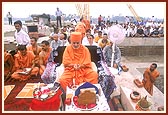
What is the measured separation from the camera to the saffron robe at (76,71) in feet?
12.5

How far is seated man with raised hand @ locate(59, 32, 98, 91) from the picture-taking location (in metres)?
3.80

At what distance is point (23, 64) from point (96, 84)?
3.20 ft

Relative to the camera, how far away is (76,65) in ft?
12.6

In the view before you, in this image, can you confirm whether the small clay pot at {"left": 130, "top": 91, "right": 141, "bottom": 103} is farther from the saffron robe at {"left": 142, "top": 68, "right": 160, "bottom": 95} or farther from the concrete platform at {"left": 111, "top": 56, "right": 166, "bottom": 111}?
the saffron robe at {"left": 142, "top": 68, "right": 160, "bottom": 95}

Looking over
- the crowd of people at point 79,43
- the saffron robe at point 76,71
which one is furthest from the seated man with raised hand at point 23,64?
the saffron robe at point 76,71

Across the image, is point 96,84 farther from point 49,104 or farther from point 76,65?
point 49,104

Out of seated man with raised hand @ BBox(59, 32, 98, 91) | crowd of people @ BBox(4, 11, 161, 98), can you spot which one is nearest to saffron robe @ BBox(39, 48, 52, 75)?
crowd of people @ BBox(4, 11, 161, 98)

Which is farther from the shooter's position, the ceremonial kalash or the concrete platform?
the concrete platform

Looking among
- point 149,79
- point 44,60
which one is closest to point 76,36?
point 44,60

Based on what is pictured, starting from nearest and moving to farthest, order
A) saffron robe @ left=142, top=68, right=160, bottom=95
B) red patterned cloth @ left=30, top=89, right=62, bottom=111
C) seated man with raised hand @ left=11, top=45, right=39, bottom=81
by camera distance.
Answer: red patterned cloth @ left=30, top=89, right=62, bottom=111 → saffron robe @ left=142, top=68, right=160, bottom=95 → seated man with raised hand @ left=11, top=45, right=39, bottom=81

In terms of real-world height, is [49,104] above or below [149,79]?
below

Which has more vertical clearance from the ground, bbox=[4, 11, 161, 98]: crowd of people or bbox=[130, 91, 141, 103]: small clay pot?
bbox=[4, 11, 161, 98]: crowd of people

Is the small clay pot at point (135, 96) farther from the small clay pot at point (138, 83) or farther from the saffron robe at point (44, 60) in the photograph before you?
the saffron robe at point (44, 60)

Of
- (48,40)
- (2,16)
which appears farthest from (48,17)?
(2,16)
